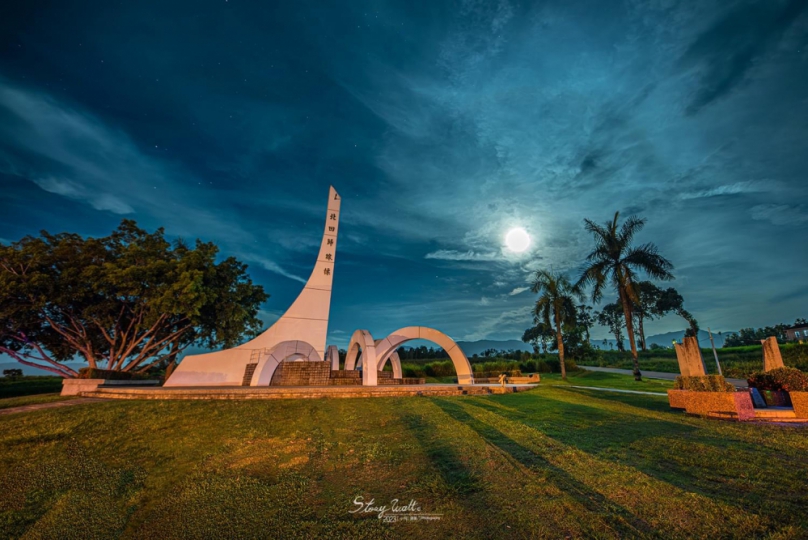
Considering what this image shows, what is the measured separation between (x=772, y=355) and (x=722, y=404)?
3704 millimetres

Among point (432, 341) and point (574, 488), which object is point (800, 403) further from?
point (432, 341)

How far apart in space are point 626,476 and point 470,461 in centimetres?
220

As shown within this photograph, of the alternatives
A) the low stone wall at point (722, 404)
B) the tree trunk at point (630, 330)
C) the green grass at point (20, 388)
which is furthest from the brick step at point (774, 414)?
the green grass at point (20, 388)

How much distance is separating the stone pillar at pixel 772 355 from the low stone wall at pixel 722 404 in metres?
3.03

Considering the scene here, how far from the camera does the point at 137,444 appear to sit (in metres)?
7.04

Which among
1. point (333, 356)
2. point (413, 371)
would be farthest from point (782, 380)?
point (413, 371)

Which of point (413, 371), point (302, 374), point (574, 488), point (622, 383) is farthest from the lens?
point (413, 371)

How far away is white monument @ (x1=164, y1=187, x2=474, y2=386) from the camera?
1686cm

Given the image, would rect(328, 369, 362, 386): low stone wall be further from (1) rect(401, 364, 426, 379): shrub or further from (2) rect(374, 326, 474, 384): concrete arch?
(1) rect(401, 364, 426, 379): shrub

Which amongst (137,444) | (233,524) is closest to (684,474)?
(233,524)

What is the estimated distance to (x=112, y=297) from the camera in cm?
2027

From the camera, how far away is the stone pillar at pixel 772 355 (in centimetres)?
1002

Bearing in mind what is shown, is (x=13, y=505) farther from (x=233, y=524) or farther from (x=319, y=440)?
(x=319, y=440)

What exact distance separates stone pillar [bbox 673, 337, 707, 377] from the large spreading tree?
22.4 meters
